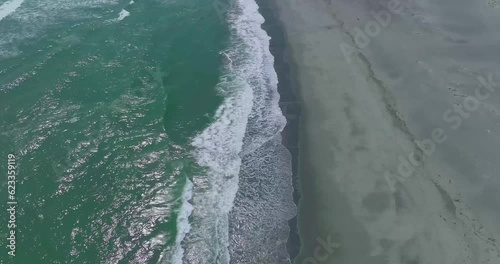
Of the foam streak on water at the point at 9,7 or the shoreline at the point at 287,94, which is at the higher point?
the foam streak on water at the point at 9,7

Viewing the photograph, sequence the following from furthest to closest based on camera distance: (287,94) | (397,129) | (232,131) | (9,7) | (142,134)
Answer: (9,7) < (287,94) < (232,131) < (142,134) < (397,129)

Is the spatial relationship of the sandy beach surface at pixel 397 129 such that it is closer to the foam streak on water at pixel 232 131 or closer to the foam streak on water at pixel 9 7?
the foam streak on water at pixel 232 131

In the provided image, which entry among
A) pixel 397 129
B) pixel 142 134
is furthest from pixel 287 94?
pixel 142 134

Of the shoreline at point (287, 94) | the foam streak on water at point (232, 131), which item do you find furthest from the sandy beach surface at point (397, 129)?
the foam streak on water at point (232, 131)

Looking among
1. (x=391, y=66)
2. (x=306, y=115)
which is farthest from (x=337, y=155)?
(x=391, y=66)

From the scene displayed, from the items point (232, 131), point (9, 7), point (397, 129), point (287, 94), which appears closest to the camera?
point (397, 129)

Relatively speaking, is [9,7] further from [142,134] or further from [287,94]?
[287,94]
